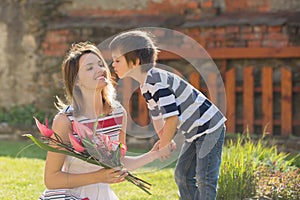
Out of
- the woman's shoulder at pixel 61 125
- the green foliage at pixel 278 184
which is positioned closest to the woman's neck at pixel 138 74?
the woman's shoulder at pixel 61 125

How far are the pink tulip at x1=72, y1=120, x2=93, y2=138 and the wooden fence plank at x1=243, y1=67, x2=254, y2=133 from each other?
610cm

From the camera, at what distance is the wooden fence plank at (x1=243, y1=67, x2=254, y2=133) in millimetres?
9250

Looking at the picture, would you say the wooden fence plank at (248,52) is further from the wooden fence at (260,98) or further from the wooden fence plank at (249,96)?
the wooden fence plank at (249,96)

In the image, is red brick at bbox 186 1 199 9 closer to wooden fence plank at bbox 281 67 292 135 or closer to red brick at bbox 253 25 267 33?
red brick at bbox 253 25 267 33

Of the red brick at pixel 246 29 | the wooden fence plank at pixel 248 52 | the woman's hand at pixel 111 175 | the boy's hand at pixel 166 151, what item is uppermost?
the woman's hand at pixel 111 175

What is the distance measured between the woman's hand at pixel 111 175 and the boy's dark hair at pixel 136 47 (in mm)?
804

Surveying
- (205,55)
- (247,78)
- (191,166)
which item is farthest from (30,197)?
(247,78)

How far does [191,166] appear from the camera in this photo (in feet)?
15.0

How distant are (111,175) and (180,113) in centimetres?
101

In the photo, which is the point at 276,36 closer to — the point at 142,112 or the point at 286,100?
the point at 286,100

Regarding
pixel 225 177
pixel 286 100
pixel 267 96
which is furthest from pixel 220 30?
pixel 225 177

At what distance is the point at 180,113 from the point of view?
13.8ft

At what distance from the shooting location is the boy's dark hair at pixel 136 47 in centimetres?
386

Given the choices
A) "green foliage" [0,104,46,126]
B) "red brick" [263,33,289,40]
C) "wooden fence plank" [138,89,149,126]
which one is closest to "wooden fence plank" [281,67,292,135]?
"red brick" [263,33,289,40]
